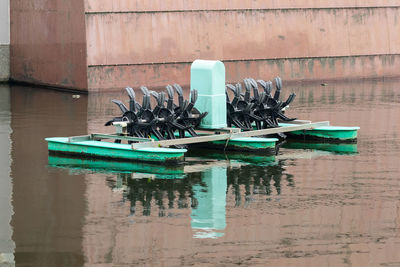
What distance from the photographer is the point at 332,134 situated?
18.1 m

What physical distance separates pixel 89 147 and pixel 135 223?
16.8 feet

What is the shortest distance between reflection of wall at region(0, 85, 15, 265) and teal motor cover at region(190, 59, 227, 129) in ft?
12.6

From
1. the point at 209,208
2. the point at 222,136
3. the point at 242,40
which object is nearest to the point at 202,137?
the point at 222,136

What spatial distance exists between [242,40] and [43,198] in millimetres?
20035

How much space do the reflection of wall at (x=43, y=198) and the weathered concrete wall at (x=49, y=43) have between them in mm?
6400

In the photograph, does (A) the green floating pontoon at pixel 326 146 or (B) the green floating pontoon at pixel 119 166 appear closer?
(B) the green floating pontoon at pixel 119 166

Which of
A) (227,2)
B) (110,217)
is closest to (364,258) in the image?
(110,217)

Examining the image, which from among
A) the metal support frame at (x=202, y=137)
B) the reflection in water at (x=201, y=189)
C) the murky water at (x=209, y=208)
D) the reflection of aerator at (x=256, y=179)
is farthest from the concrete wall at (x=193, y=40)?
the reflection of aerator at (x=256, y=179)

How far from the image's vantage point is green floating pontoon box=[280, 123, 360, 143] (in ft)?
58.8

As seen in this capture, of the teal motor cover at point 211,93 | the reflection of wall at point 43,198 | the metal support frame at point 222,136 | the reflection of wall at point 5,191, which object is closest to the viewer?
the reflection of wall at point 43,198

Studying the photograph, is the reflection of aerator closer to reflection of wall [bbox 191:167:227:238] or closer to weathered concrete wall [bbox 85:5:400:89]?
reflection of wall [bbox 191:167:227:238]

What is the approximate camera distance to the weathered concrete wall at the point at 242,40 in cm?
2894

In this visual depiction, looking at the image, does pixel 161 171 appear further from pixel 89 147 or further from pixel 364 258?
pixel 364 258

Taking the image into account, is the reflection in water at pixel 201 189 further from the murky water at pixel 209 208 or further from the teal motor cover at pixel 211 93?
the teal motor cover at pixel 211 93
